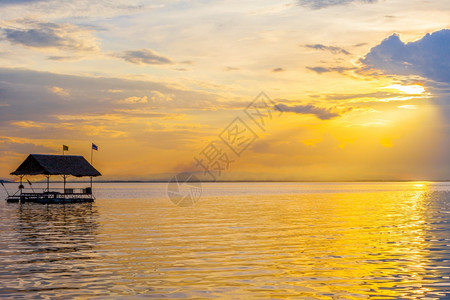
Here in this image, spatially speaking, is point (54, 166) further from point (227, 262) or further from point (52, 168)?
point (227, 262)

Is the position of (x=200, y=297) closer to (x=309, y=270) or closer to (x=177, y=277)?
(x=177, y=277)

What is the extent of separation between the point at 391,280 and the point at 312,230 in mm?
17634

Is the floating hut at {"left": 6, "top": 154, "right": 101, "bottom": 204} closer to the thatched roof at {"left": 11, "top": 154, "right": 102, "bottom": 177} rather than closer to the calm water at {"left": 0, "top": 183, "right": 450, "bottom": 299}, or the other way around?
the thatched roof at {"left": 11, "top": 154, "right": 102, "bottom": 177}

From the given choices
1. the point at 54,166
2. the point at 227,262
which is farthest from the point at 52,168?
the point at 227,262

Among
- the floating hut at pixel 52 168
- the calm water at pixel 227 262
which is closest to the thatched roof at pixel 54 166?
the floating hut at pixel 52 168

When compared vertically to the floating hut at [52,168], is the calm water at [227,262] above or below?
below

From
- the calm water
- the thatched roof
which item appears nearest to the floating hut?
the thatched roof

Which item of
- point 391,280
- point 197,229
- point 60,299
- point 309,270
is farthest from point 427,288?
point 197,229

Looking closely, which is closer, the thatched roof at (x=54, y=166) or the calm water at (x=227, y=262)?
the calm water at (x=227, y=262)

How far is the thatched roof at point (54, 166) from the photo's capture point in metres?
72.8

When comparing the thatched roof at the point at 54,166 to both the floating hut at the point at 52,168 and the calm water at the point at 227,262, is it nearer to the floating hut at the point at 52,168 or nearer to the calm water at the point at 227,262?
the floating hut at the point at 52,168

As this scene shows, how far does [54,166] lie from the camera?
2916 inches

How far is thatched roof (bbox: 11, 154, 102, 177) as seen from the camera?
7281cm

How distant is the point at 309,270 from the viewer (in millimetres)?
20469
